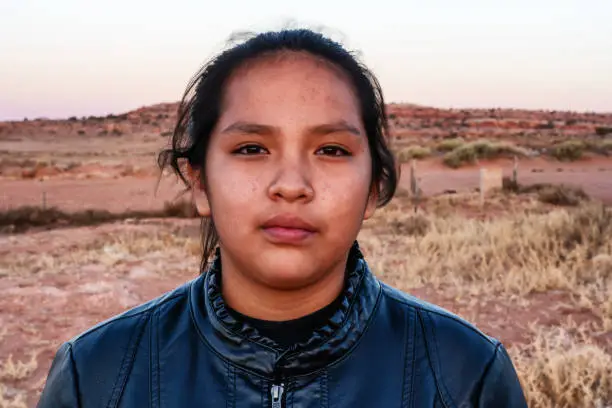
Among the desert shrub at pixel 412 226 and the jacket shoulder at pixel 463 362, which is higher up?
the jacket shoulder at pixel 463 362

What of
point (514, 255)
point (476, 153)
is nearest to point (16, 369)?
point (514, 255)

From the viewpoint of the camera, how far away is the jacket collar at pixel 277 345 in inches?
57.5

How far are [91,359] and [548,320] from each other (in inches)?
157

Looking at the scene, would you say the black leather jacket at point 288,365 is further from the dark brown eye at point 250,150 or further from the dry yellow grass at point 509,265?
the dry yellow grass at point 509,265

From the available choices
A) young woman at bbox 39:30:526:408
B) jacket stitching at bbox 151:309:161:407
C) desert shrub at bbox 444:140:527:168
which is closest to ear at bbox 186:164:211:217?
young woman at bbox 39:30:526:408

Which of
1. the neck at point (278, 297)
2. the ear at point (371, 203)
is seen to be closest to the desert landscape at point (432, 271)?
the ear at point (371, 203)

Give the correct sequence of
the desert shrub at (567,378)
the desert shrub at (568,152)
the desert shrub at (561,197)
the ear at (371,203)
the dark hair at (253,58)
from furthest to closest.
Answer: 1. the desert shrub at (568,152)
2. the desert shrub at (561,197)
3. the desert shrub at (567,378)
4. the ear at (371,203)
5. the dark hair at (253,58)

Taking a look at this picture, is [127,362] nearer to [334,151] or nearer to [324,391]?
[324,391]

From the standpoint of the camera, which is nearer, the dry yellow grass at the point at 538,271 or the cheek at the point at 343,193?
the cheek at the point at 343,193

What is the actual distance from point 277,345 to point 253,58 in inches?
30.6

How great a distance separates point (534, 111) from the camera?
268 feet

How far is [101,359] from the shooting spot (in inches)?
59.5

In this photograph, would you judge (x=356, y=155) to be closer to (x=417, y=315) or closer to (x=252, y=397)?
(x=417, y=315)

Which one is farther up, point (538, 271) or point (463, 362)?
point (463, 362)
